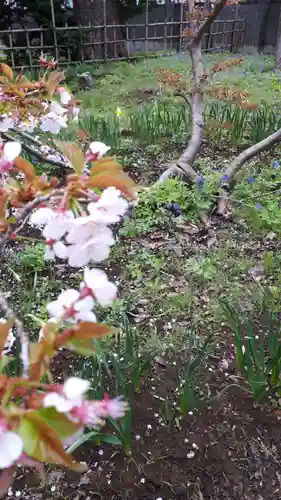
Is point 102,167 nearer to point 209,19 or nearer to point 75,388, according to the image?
point 75,388

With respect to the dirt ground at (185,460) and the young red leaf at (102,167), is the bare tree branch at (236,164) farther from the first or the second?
the young red leaf at (102,167)


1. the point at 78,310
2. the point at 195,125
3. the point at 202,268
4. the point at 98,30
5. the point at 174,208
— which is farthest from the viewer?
the point at 98,30

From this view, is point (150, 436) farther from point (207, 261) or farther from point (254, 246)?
point (254, 246)

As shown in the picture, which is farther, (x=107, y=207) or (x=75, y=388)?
(x=107, y=207)

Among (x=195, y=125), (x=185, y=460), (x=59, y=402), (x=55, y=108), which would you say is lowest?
(x=185, y=460)

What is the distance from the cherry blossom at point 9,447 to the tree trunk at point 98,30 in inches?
301

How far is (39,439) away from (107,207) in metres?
0.29

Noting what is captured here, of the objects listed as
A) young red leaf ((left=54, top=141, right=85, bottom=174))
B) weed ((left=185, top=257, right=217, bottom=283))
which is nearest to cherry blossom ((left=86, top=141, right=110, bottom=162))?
young red leaf ((left=54, top=141, right=85, bottom=174))

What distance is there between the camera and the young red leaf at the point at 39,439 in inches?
17.9

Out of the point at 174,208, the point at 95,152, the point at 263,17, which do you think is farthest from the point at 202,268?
the point at 263,17

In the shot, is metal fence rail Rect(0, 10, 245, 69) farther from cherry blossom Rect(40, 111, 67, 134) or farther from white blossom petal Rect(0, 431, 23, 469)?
white blossom petal Rect(0, 431, 23, 469)

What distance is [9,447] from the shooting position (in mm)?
415

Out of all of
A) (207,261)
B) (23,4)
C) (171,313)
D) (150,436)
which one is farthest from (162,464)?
(23,4)

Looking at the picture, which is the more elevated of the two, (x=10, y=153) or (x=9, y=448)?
(x=10, y=153)
